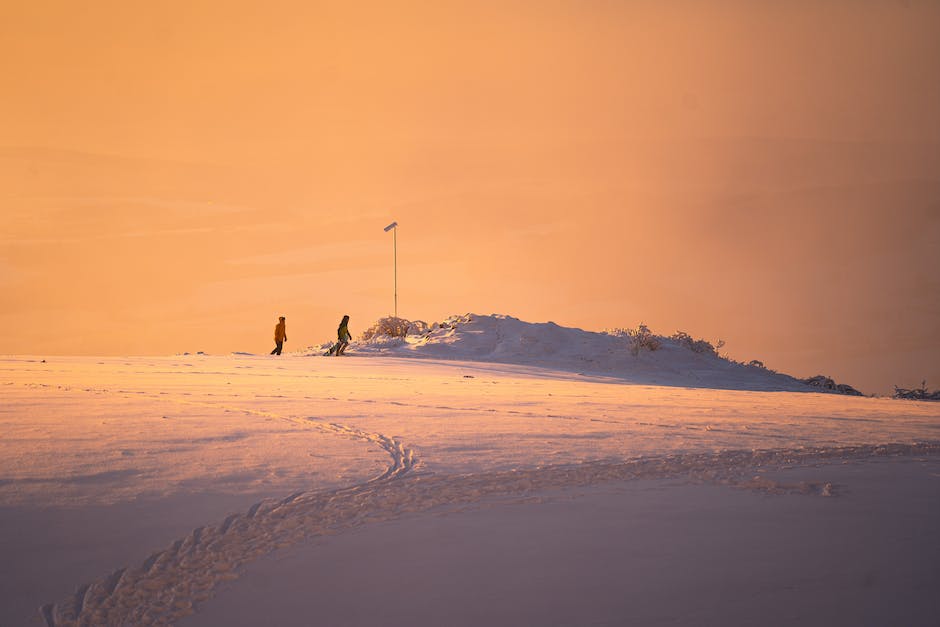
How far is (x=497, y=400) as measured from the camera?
12.3 m

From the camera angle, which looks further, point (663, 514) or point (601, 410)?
point (601, 410)

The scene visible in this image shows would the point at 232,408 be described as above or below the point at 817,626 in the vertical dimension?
above

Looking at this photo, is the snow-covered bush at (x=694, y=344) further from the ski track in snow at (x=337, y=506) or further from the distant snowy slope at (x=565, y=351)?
the ski track in snow at (x=337, y=506)

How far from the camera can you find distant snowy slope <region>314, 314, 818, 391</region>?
24892mm

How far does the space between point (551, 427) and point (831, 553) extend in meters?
4.87

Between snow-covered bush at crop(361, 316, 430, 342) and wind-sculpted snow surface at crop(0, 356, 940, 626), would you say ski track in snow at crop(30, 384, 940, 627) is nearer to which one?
wind-sculpted snow surface at crop(0, 356, 940, 626)

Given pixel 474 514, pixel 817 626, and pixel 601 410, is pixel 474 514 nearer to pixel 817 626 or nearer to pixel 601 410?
pixel 817 626

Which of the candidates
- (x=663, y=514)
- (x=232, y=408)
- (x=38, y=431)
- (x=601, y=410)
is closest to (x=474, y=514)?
(x=663, y=514)

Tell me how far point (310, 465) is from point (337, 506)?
1256mm

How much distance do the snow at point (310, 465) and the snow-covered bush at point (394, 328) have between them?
54.4 ft

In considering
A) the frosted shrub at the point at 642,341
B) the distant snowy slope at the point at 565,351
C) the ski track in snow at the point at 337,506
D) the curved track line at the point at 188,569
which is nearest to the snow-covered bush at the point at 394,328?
the distant snowy slope at the point at 565,351

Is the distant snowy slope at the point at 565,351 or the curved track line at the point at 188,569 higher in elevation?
the distant snowy slope at the point at 565,351

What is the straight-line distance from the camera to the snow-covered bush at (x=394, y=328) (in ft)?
102

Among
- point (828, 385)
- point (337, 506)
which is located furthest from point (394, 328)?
point (337, 506)
